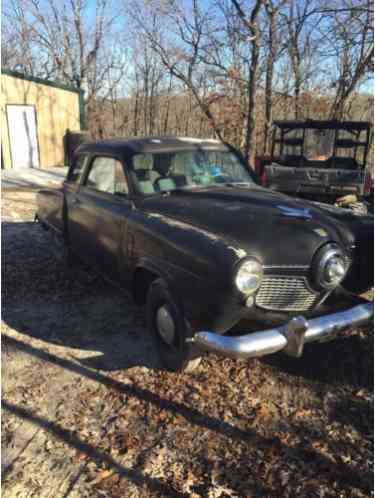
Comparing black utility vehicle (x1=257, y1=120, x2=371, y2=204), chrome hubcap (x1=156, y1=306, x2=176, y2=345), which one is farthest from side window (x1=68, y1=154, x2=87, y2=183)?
black utility vehicle (x1=257, y1=120, x2=371, y2=204)

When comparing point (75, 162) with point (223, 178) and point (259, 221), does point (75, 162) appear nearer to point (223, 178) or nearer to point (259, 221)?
point (223, 178)

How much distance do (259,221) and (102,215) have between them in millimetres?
1760

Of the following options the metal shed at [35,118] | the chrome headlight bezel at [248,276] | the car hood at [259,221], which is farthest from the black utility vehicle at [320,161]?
the metal shed at [35,118]

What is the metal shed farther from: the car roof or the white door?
the car roof

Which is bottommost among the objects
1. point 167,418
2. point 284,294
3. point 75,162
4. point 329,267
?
point 167,418

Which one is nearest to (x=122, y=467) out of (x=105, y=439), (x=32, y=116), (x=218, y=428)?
(x=105, y=439)

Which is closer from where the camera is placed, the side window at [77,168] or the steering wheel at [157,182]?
the steering wheel at [157,182]

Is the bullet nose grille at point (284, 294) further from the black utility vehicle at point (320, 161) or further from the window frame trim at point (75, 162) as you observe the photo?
the black utility vehicle at point (320, 161)

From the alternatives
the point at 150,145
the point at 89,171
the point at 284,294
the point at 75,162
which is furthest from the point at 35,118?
the point at 284,294

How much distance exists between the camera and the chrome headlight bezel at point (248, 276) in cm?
260

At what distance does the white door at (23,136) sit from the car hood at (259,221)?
13.7 metres

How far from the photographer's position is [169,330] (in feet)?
10.6

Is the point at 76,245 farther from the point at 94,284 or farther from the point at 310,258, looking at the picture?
the point at 310,258

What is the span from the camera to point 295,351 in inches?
97.9
